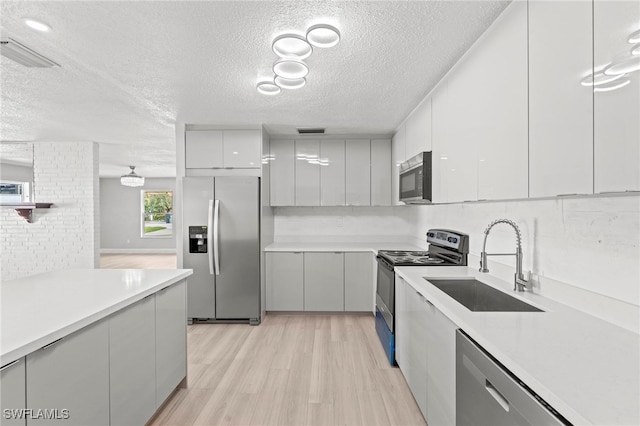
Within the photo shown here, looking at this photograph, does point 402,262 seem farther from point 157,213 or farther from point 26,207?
point 157,213

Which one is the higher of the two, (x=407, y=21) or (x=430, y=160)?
(x=407, y=21)

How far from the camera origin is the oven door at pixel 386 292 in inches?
105

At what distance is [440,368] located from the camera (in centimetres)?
160

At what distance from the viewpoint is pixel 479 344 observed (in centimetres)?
119

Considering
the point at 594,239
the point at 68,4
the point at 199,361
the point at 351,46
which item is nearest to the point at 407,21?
the point at 351,46

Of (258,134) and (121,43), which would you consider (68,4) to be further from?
(258,134)

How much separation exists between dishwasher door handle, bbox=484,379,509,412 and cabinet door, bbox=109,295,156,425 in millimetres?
1637

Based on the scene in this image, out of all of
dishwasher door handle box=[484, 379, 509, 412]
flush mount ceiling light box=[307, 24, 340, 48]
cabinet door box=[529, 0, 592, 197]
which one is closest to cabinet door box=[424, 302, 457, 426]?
dishwasher door handle box=[484, 379, 509, 412]

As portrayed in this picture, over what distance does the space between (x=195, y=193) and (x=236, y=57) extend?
79.5 inches

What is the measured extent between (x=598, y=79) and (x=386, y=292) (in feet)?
7.20

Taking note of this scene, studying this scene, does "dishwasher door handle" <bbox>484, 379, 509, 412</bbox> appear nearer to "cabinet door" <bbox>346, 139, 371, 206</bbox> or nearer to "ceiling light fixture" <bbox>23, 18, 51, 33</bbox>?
"ceiling light fixture" <bbox>23, 18, 51, 33</bbox>

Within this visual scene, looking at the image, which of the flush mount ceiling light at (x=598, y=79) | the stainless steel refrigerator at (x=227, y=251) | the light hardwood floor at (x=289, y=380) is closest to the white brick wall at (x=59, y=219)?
the stainless steel refrigerator at (x=227, y=251)

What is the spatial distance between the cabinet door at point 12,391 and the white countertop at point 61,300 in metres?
0.04

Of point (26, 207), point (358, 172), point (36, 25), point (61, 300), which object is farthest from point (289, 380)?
point (26, 207)
